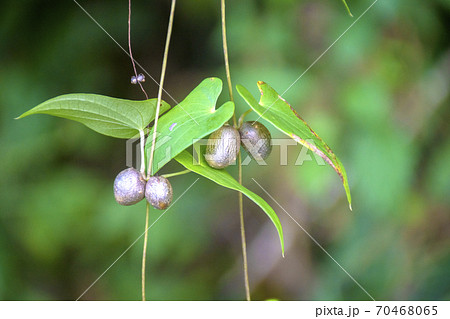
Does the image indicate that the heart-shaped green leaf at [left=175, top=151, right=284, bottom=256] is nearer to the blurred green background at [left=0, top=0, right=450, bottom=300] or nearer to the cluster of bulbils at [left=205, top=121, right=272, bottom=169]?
the cluster of bulbils at [left=205, top=121, right=272, bottom=169]

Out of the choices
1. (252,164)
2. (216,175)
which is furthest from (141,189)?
(252,164)

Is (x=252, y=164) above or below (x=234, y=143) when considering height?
below

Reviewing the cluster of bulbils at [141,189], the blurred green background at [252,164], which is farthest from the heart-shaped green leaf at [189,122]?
the blurred green background at [252,164]

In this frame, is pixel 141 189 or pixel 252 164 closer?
pixel 141 189

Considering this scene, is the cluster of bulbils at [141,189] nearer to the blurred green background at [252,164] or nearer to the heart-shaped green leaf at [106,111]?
the heart-shaped green leaf at [106,111]

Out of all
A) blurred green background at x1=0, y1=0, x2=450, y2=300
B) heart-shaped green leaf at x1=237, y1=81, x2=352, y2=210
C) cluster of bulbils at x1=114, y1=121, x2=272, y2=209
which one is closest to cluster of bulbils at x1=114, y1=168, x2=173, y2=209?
cluster of bulbils at x1=114, y1=121, x2=272, y2=209

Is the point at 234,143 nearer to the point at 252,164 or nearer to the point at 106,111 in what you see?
the point at 106,111
